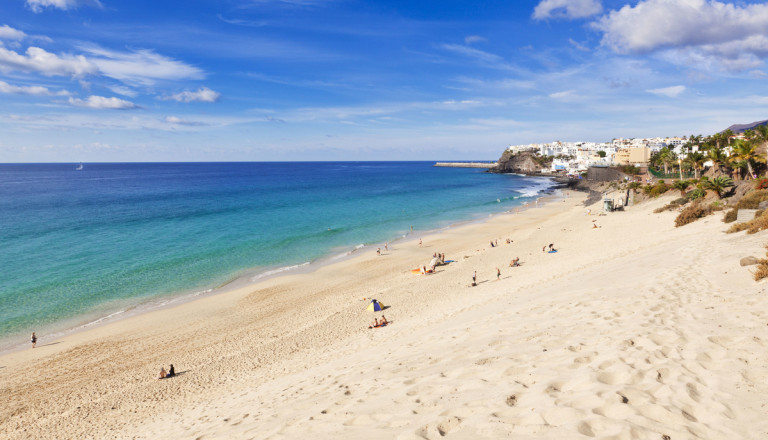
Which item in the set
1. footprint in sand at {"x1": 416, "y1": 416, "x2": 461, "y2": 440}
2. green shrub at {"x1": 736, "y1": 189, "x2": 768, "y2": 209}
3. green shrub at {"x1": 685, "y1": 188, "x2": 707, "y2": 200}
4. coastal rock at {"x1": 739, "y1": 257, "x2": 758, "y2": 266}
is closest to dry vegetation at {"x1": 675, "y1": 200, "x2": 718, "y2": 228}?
green shrub at {"x1": 736, "y1": 189, "x2": 768, "y2": 209}

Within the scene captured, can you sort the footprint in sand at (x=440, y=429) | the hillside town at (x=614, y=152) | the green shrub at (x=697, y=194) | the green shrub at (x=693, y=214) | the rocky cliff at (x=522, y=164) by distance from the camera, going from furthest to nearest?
the rocky cliff at (x=522, y=164)
the hillside town at (x=614, y=152)
the green shrub at (x=697, y=194)
the green shrub at (x=693, y=214)
the footprint in sand at (x=440, y=429)

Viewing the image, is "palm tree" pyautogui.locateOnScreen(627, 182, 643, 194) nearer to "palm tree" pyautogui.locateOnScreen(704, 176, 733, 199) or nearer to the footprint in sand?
"palm tree" pyautogui.locateOnScreen(704, 176, 733, 199)

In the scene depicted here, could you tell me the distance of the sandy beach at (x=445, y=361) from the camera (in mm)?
4852

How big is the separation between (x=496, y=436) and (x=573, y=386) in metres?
1.65

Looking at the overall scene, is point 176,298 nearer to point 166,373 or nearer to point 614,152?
point 166,373

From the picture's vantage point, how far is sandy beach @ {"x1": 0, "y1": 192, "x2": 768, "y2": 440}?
4.85 metres

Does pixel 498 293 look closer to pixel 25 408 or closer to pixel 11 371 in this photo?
pixel 25 408

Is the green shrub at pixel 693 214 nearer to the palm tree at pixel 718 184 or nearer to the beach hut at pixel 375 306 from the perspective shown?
the palm tree at pixel 718 184

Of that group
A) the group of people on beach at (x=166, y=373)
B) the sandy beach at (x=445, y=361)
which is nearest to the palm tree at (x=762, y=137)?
the sandy beach at (x=445, y=361)

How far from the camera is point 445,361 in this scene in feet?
24.6

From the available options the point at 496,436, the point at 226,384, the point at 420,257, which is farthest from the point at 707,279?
the point at 420,257

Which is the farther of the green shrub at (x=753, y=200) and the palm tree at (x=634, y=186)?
the palm tree at (x=634, y=186)

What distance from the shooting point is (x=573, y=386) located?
5.31m

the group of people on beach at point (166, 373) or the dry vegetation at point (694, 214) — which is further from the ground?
the dry vegetation at point (694, 214)
